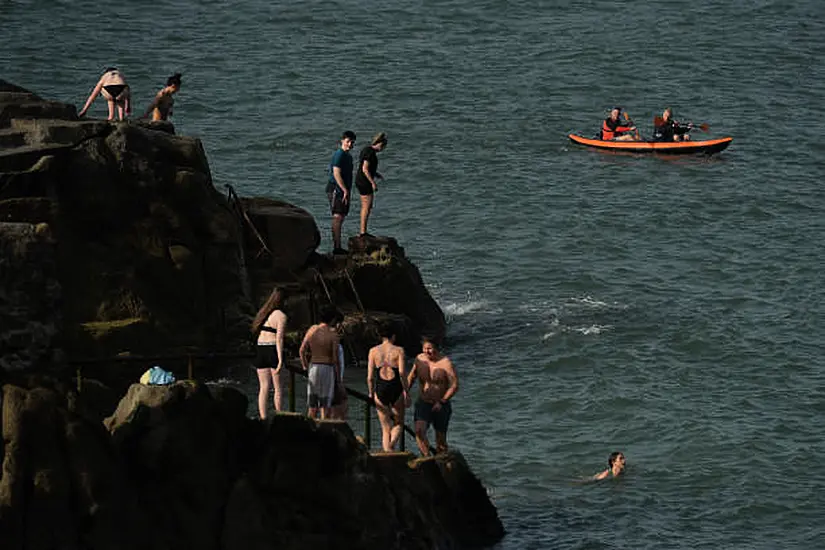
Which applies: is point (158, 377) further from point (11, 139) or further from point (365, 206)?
point (365, 206)

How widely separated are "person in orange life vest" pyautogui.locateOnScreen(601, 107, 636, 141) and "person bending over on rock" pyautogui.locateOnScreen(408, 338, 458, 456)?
113 feet

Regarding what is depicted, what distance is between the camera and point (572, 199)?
55.0 metres

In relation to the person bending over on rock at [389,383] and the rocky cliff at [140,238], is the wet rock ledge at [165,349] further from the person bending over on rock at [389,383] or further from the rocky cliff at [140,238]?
the person bending over on rock at [389,383]

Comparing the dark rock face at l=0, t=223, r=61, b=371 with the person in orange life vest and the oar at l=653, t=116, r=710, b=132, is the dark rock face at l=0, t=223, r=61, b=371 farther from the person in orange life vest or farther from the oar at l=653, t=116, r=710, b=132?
the oar at l=653, t=116, r=710, b=132

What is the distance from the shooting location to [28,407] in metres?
20.8

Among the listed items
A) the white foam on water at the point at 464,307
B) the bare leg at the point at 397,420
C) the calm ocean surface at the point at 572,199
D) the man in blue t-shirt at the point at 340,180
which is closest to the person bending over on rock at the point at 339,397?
the bare leg at the point at 397,420

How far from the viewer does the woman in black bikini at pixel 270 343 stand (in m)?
25.2

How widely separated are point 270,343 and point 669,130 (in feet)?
120

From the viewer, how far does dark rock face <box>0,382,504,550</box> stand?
2073 cm

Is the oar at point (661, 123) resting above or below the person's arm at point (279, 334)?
A: below

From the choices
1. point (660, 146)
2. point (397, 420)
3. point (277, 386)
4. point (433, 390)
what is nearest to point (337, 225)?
point (433, 390)

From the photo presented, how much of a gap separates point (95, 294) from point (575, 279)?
50.6ft

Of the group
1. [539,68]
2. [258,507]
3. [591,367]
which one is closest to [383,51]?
[539,68]

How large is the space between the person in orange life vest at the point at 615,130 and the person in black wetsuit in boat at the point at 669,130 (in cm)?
69
